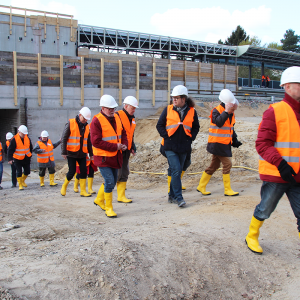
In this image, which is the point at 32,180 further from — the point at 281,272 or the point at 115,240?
the point at 281,272

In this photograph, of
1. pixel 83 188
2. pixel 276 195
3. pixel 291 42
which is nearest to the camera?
pixel 276 195

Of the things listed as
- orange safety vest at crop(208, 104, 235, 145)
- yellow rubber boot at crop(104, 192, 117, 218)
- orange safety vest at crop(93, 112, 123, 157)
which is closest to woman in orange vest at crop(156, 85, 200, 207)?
orange safety vest at crop(208, 104, 235, 145)

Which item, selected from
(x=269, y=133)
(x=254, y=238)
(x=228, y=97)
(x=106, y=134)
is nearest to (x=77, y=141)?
(x=106, y=134)

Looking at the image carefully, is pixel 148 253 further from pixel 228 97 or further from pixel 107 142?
pixel 228 97

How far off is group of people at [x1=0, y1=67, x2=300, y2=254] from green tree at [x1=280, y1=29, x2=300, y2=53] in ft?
226

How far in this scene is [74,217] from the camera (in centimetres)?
596

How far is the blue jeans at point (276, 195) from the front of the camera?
11.8 feet

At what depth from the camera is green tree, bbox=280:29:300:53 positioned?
67188 millimetres

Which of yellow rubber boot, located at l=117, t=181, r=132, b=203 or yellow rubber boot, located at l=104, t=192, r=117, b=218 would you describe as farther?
yellow rubber boot, located at l=117, t=181, r=132, b=203

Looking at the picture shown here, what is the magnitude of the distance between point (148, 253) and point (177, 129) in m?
2.94

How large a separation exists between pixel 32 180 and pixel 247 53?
26959mm

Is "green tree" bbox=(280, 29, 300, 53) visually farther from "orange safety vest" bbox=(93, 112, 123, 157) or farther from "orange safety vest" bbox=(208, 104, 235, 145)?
"orange safety vest" bbox=(93, 112, 123, 157)

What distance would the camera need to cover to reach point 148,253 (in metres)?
3.77

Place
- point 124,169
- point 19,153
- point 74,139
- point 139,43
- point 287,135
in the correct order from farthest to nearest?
point 139,43, point 19,153, point 74,139, point 124,169, point 287,135
